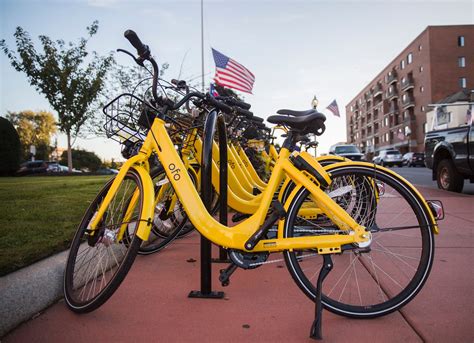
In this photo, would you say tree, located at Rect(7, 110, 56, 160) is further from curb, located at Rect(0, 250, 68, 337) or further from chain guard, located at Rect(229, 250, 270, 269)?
chain guard, located at Rect(229, 250, 270, 269)

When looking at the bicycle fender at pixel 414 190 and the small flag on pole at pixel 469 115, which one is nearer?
the bicycle fender at pixel 414 190

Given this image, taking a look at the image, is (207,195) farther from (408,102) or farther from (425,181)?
(408,102)

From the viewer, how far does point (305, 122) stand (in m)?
2.14

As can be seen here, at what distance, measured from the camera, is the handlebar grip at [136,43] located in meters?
2.18

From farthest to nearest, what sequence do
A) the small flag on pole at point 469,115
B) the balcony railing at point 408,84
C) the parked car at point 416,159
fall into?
the balcony railing at point 408,84, the parked car at point 416,159, the small flag on pole at point 469,115

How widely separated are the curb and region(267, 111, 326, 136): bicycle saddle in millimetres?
1766

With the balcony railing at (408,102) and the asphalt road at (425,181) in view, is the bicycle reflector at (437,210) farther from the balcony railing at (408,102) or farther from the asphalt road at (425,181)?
the balcony railing at (408,102)

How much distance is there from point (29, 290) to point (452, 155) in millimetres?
7929

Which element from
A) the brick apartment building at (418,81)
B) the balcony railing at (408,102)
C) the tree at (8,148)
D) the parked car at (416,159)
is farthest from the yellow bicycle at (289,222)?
the balcony railing at (408,102)

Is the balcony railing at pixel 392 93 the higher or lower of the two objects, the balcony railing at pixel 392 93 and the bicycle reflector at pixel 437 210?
the higher

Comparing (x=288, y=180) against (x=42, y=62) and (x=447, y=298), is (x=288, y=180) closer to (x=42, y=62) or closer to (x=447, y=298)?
(x=447, y=298)

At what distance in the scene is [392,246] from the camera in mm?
3627

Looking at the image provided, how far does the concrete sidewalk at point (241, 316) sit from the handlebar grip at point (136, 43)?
1.67 meters

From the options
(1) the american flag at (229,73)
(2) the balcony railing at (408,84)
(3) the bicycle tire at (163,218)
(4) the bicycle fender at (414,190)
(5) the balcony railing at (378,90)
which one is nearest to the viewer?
(4) the bicycle fender at (414,190)
